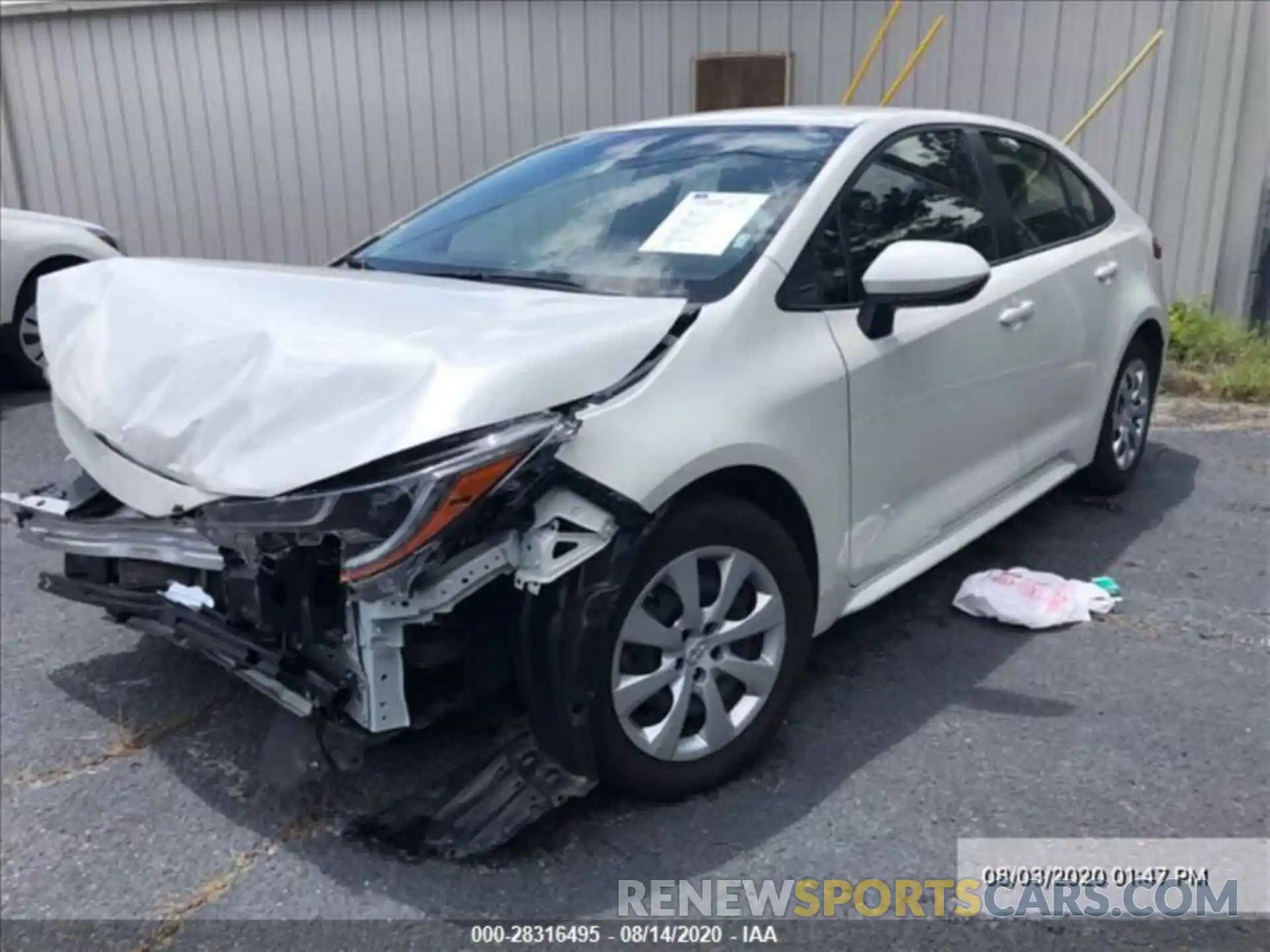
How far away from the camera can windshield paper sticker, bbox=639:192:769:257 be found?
9.72 feet

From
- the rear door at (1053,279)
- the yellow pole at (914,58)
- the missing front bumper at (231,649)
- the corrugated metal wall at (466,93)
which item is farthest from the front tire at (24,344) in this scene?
the rear door at (1053,279)

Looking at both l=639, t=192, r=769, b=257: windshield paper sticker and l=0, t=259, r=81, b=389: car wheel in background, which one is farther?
l=0, t=259, r=81, b=389: car wheel in background

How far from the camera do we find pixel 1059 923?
7.70 ft

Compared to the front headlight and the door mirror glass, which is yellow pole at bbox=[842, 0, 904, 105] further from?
the front headlight

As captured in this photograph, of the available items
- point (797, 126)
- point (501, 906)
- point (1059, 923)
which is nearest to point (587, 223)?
point (797, 126)

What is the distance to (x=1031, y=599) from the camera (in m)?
3.68

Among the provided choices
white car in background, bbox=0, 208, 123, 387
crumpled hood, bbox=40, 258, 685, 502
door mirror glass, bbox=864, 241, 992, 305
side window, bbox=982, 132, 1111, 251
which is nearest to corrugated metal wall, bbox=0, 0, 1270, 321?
white car in background, bbox=0, 208, 123, 387

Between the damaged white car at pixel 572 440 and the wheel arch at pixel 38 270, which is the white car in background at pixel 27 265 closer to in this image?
the wheel arch at pixel 38 270

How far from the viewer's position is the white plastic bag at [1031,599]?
142 inches

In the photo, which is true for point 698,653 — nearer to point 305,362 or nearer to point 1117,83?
point 305,362

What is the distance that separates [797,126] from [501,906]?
2335 millimetres

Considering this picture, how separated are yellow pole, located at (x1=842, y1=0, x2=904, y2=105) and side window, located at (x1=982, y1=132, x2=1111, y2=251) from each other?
10.5ft

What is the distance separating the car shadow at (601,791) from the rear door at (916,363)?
388 mm

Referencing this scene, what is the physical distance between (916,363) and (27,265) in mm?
6011
